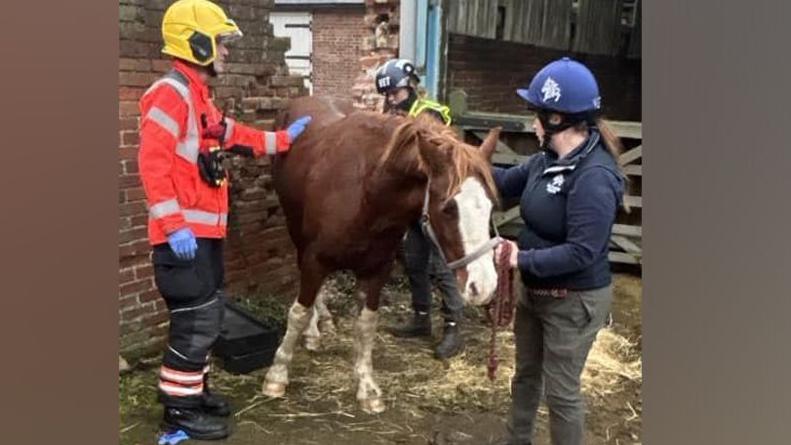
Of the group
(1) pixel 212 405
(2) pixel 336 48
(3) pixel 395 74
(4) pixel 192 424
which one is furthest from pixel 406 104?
(4) pixel 192 424

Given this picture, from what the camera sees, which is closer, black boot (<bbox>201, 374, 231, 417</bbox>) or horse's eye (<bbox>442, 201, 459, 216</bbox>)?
horse's eye (<bbox>442, 201, 459, 216</bbox>)

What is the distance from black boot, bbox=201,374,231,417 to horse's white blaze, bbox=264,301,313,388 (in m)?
0.26

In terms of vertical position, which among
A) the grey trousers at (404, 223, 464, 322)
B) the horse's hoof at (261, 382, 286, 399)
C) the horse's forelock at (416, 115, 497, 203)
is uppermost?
the horse's forelock at (416, 115, 497, 203)

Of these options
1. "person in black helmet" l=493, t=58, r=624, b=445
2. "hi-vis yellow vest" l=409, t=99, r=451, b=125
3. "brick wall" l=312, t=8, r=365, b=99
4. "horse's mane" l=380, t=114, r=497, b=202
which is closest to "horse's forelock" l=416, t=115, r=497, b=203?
"horse's mane" l=380, t=114, r=497, b=202

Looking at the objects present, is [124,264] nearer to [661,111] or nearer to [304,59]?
[304,59]

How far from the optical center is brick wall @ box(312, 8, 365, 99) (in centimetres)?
358

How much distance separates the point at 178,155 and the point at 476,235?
97 cm

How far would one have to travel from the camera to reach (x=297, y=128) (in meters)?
3.49

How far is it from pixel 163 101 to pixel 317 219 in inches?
34.0

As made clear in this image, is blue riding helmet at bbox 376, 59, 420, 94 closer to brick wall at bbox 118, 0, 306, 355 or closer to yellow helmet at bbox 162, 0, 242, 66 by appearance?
brick wall at bbox 118, 0, 306, 355

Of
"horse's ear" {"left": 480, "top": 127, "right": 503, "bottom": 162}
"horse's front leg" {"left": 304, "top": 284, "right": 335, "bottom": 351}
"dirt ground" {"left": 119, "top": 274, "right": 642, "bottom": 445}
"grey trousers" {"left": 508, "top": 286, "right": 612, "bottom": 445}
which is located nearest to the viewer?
"grey trousers" {"left": 508, "top": 286, "right": 612, "bottom": 445}

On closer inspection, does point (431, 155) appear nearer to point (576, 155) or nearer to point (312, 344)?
point (576, 155)

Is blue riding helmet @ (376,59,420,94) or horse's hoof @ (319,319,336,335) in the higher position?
blue riding helmet @ (376,59,420,94)

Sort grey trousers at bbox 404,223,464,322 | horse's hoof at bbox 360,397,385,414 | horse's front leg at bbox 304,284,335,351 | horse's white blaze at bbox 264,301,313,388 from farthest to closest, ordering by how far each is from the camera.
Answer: grey trousers at bbox 404,223,464,322 → horse's front leg at bbox 304,284,335,351 → horse's white blaze at bbox 264,301,313,388 → horse's hoof at bbox 360,397,385,414
